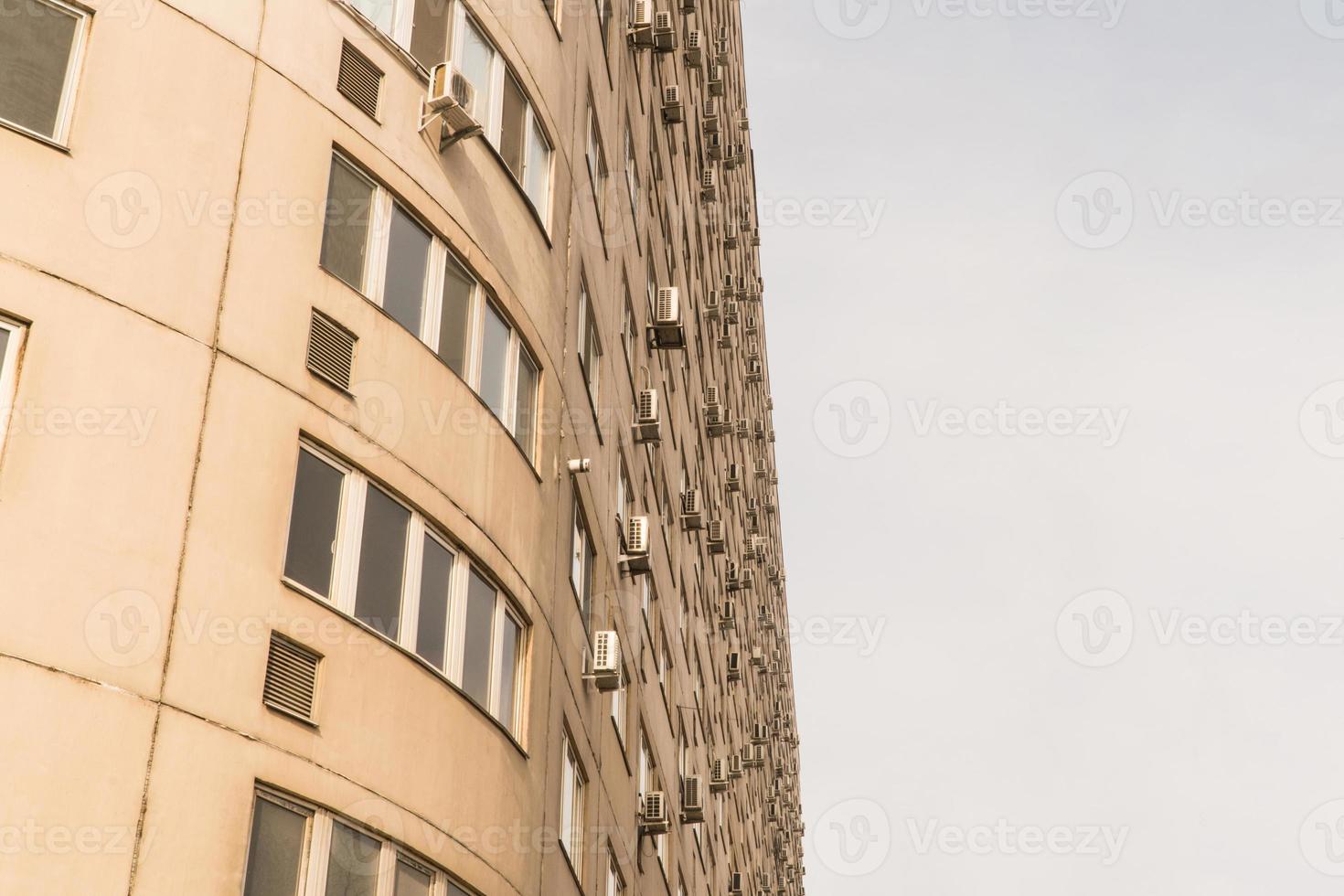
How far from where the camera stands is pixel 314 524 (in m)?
15.5

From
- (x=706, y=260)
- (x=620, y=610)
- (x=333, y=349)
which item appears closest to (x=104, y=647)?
(x=333, y=349)

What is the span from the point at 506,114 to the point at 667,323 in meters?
10.8

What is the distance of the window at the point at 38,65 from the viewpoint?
14.3 meters

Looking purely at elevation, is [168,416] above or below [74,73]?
below

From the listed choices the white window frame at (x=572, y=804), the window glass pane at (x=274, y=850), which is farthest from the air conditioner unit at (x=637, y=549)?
the window glass pane at (x=274, y=850)

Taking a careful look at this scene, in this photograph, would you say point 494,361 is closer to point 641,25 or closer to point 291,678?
point 291,678

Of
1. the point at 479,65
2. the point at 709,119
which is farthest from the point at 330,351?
the point at 709,119

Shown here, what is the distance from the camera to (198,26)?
15.9 m

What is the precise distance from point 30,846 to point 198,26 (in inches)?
324

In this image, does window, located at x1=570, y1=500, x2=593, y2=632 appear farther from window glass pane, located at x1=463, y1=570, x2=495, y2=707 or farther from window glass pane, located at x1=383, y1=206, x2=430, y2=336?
window glass pane, located at x1=383, y1=206, x2=430, y2=336

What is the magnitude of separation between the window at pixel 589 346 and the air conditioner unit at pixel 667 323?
5660mm

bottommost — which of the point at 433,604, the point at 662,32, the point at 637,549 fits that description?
the point at 433,604

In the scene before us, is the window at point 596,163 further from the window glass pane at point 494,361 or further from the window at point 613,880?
the window at point 613,880

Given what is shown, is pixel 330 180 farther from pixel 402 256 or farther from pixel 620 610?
pixel 620 610
